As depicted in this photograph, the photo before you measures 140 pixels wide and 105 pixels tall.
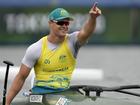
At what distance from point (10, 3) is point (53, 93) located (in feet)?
62.6

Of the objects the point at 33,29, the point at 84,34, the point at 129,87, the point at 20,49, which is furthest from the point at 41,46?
the point at 33,29

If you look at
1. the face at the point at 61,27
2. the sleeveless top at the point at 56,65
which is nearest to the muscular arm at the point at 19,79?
the sleeveless top at the point at 56,65

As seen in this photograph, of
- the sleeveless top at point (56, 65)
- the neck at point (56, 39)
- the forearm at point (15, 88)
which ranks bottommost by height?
the forearm at point (15, 88)

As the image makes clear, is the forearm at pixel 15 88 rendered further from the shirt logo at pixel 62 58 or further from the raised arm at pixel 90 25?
the raised arm at pixel 90 25

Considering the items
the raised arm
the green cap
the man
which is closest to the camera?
the raised arm

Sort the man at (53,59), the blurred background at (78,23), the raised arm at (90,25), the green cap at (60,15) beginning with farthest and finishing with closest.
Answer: the blurred background at (78,23) → the man at (53,59) → the green cap at (60,15) → the raised arm at (90,25)

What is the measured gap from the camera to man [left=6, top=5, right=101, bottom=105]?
24.3 ft

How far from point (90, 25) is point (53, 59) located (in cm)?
53

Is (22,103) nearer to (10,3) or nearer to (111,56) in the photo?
(111,56)

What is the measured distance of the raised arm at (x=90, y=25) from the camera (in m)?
7.05

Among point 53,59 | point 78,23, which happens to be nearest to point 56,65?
point 53,59

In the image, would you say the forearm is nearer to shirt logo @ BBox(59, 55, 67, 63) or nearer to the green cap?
shirt logo @ BBox(59, 55, 67, 63)

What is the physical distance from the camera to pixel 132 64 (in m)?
18.2

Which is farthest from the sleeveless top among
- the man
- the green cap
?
the green cap
